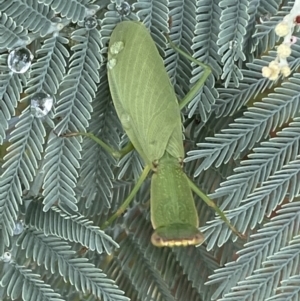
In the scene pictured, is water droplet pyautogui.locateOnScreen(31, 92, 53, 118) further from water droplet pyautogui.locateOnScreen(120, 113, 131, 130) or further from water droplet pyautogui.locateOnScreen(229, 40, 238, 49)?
water droplet pyautogui.locateOnScreen(229, 40, 238, 49)

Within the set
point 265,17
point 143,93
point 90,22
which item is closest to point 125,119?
point 143,93

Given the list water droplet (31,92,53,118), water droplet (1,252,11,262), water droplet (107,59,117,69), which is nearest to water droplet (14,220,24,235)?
water droplet (1,252,11,262)

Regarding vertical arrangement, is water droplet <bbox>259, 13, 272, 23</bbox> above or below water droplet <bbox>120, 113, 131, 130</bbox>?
above

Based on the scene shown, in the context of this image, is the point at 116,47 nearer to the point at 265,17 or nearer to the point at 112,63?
the point at 112,63

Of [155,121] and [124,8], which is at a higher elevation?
[124,8]

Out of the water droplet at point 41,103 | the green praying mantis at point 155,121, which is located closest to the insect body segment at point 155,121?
the green praying mantis at point 155,121

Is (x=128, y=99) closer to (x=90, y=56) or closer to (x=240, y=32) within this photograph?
(x=90, y=56)
